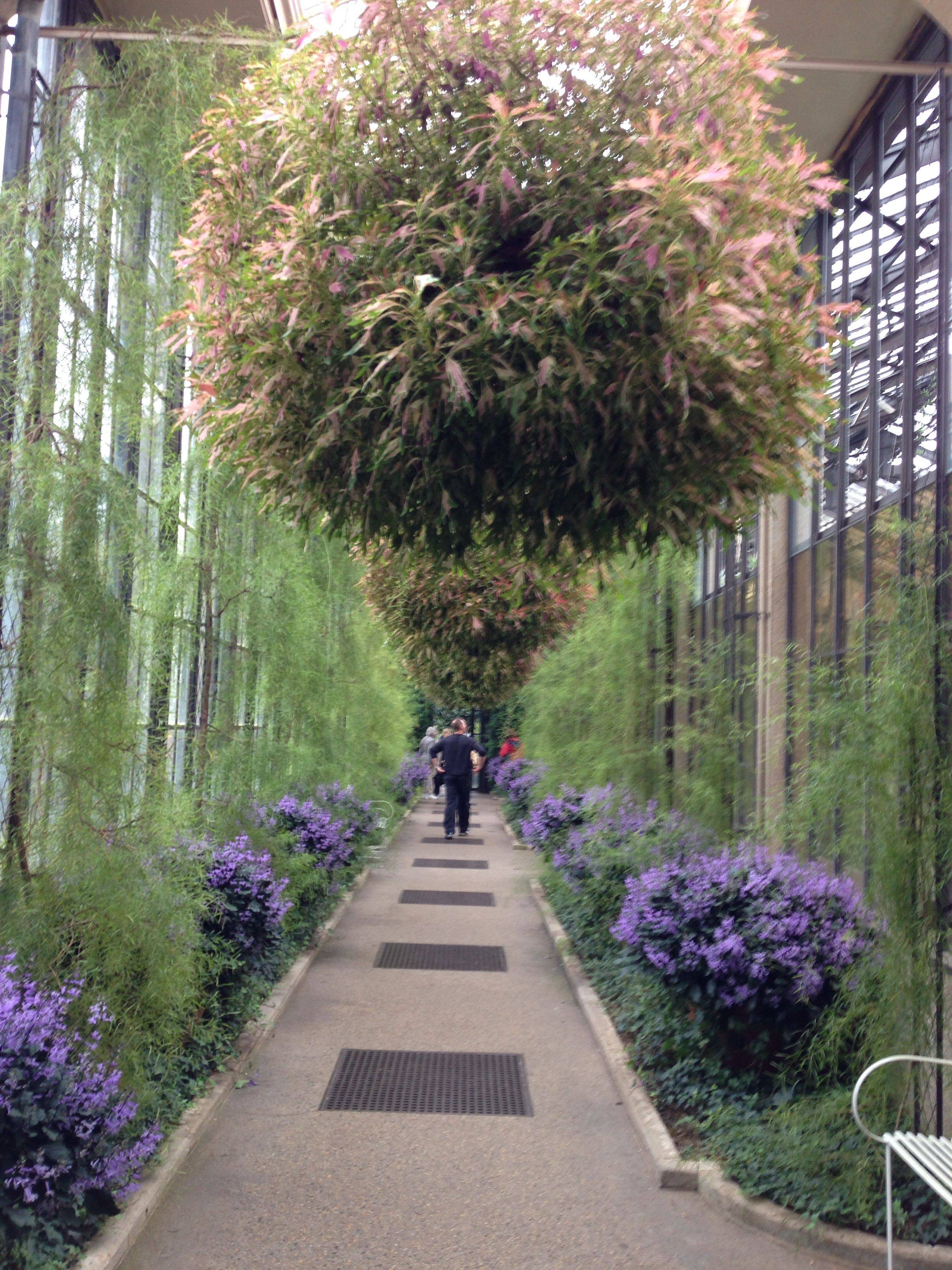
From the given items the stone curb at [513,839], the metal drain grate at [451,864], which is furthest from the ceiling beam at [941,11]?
the stone curb at [513,839]

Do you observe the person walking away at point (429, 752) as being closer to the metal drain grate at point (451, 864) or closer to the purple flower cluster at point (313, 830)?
the metal drain grate at point (451, 864)

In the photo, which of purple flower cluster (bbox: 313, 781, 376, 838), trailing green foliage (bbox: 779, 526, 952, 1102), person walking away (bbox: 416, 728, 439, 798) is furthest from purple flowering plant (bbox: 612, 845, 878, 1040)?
person walking away (bbox: 416, 728, 439, 798)

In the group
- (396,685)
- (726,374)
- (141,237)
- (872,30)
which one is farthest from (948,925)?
(396,685)

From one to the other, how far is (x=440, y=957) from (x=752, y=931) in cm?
410

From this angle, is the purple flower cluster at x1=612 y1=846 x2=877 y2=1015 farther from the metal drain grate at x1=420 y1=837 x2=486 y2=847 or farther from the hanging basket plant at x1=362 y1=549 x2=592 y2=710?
the metal drain grate at x1=420 y1=837 x2=486 y2=847

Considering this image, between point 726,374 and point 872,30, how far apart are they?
8.88 ft

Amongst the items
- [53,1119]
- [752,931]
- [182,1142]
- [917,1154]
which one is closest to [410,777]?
[752,931]

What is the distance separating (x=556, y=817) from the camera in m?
10.4

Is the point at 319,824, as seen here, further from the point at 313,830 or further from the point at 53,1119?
the point at 53,1119

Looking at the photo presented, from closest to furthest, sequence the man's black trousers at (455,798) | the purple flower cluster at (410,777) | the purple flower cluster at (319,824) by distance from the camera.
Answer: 1. the purple flower cluster at (319,824)
2. the man's black trousers at (455,798)
3. the purple flower cluster at (410,777)

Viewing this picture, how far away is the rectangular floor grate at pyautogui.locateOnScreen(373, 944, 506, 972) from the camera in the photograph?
784cm

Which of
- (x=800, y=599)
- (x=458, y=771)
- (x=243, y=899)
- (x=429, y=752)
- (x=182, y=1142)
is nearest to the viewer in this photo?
(x=182, y=1142)

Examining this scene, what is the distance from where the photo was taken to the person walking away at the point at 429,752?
23.9 meters

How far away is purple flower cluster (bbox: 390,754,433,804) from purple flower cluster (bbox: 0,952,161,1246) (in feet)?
45.0
